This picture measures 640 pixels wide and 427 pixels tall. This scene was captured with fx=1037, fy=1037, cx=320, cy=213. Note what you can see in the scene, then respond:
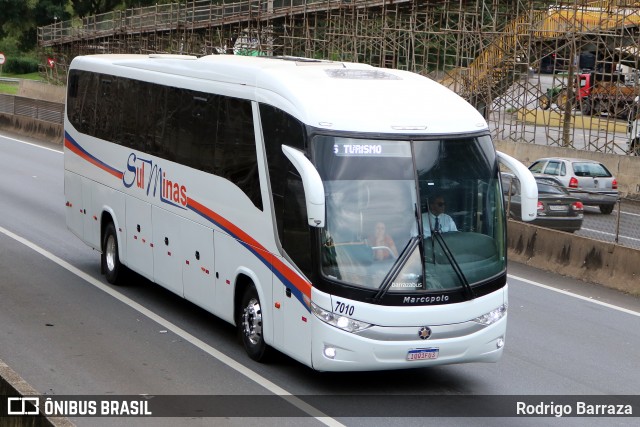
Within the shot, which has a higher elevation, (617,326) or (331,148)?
(331,148)

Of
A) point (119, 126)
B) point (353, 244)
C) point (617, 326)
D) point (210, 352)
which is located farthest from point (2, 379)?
point (617, 326)

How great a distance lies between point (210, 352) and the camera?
1206cm

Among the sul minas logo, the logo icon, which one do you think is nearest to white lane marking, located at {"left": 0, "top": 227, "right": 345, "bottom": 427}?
the logo icon

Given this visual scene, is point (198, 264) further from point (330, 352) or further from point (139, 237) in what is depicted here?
point (330, 352)

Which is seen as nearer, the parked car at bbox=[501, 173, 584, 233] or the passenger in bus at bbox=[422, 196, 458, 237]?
the passenger in bus at bbox=[422, 196, 458, 237]

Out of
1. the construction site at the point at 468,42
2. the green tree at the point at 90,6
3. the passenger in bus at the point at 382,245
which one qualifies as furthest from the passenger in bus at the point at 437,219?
the green tree at the point at 90,6

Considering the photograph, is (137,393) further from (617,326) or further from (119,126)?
(617,326)

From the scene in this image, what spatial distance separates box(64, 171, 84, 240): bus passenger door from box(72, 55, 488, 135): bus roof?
5331mm

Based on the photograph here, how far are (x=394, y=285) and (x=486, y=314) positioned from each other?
118 centimetres

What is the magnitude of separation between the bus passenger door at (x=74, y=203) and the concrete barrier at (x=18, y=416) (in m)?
8.53

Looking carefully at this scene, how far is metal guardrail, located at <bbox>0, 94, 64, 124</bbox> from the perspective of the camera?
41.3 m

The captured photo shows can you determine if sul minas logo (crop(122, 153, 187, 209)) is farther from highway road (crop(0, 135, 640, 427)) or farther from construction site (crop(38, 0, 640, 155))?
construction site (crop(38, 0, 640, 155))

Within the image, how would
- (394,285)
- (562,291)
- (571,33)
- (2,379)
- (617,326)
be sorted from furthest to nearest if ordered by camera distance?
(571,33) < (562,291) < (617,326) < (394,285) < (2,379)

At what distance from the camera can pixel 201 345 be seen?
12.4 metres
